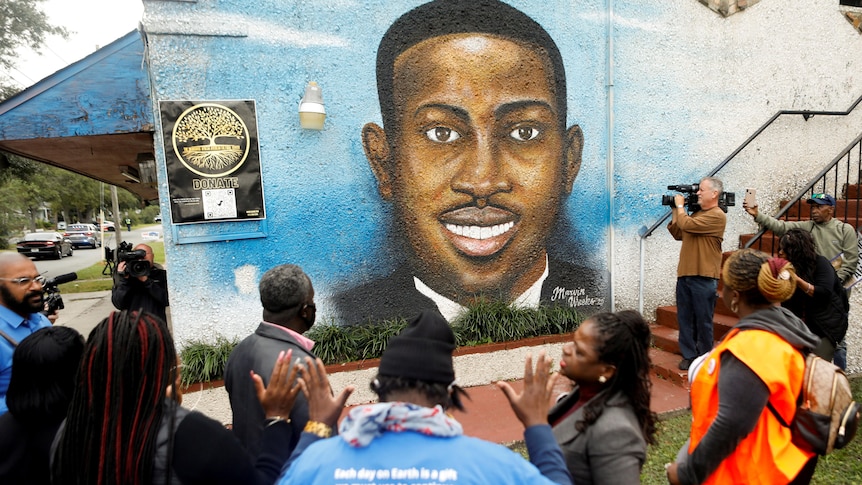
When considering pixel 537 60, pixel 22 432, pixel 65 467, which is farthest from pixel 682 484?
pixel 537 60

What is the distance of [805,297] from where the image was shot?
11.9 feet

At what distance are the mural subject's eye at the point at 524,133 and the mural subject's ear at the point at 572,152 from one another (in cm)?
42

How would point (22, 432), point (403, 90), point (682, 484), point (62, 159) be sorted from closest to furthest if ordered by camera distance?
1. point (22, 432)
2. point (682, 484)
3. point (403, 90)
4. point (62, 159)

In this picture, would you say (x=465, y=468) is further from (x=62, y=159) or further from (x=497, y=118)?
(x=62, y=159)

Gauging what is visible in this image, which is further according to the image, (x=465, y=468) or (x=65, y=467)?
(x=65, y=467)

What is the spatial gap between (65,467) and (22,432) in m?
0.31

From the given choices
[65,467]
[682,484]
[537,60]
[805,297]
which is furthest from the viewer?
[537,60]

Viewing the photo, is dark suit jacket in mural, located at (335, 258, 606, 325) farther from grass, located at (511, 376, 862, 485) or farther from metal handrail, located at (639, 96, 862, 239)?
grass, located at (511, 376, 862, 485)

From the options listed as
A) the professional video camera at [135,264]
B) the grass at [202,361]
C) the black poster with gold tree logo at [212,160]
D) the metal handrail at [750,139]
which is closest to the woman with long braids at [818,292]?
the metal handrail at [750,139]

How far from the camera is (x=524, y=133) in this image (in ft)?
18.4

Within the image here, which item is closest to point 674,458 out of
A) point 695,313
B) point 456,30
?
point 695,313

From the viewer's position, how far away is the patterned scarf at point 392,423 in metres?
1.16

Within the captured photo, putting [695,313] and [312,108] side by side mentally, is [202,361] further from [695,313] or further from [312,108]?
[695,313]

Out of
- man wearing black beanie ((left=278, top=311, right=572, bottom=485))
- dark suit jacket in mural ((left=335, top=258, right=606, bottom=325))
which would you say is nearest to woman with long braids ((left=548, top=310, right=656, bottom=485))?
man wearing black beanie ((left=278, top=311, right=572, bottom=485))
